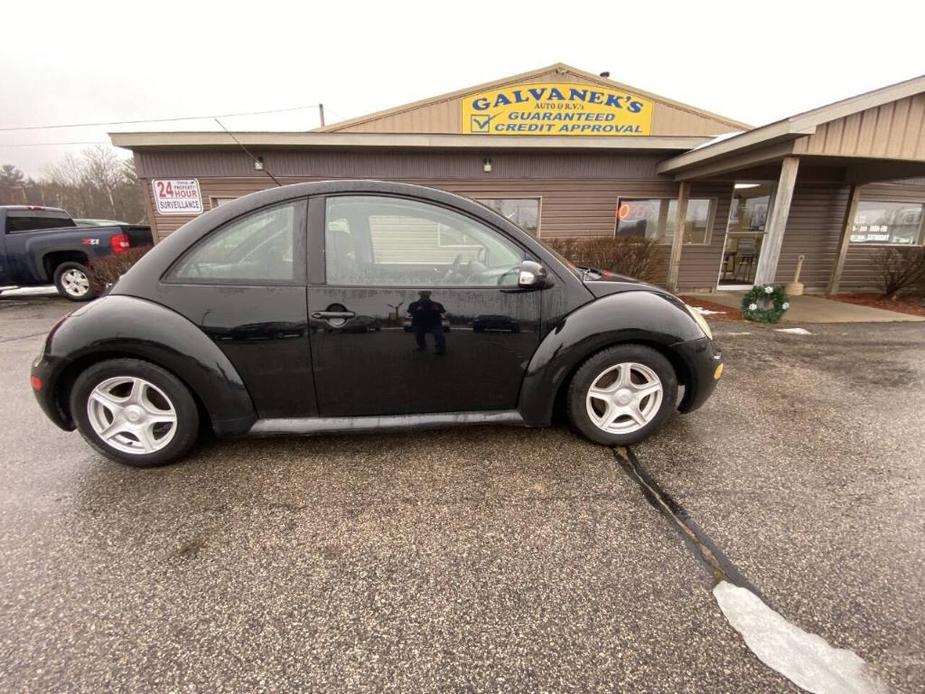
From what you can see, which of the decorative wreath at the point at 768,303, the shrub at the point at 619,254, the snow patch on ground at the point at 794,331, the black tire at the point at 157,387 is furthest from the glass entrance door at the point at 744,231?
the black tire at the point at 157,387

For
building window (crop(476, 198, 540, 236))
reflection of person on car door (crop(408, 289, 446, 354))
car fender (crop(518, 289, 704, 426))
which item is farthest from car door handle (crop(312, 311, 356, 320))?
building window (crop(476, 198, 540, 236))

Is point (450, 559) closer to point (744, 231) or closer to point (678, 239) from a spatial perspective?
point (678, 239)

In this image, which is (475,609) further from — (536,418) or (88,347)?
(88,347)

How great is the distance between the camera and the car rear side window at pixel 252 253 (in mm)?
2244

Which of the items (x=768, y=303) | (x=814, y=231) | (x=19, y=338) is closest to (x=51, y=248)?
(x=19, y=338)

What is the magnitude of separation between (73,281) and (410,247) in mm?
9417

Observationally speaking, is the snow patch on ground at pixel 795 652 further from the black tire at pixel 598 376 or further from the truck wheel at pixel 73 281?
the truck wheel at pixel 73 281

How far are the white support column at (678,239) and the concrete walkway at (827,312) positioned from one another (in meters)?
0.80

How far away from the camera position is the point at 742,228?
9.89 meters

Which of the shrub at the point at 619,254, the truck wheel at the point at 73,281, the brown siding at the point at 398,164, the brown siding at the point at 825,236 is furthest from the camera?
the brown siding at the point at 825,236

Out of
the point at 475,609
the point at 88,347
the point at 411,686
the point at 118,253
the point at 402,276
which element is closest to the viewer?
the point at 411,686

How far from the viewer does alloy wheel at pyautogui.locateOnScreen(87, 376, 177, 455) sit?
7.52 ft

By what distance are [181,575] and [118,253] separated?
9.12 m

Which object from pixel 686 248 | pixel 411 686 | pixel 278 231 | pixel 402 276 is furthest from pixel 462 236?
pixel 686 248
